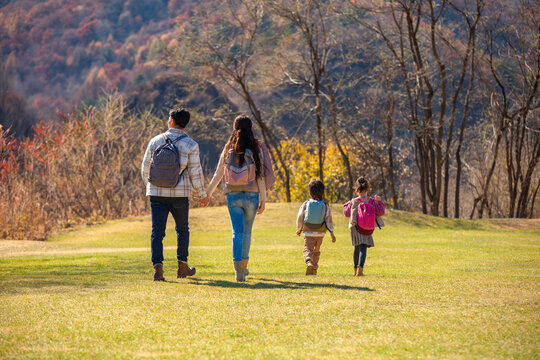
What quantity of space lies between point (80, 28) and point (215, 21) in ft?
245

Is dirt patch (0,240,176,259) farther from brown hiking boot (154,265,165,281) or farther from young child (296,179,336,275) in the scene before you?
young child (296,179,336,275)

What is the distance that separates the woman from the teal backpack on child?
102 centimetres

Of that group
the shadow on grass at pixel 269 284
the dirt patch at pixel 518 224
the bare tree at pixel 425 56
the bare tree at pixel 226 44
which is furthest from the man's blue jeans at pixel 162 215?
the bare tree at pixel 226 44

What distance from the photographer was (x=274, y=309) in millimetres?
6457

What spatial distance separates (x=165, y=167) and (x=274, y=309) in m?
2.66

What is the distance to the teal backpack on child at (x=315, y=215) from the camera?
9359 mm

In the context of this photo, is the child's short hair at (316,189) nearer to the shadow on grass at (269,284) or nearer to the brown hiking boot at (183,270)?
the shadow on grass at (269,284)

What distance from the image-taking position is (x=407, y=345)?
5.05 m

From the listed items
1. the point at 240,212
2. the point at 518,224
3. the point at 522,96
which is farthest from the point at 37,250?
the point at 522,96

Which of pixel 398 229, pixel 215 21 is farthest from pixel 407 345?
pixel 215 21

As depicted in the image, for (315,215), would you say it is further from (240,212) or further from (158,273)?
(158,273)

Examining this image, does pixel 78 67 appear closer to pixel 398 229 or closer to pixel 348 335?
pixel 398 229

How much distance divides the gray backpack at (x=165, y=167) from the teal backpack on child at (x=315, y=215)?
194cm

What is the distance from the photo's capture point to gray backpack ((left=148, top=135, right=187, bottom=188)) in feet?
27.3
